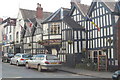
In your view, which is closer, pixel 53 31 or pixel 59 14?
pixel 53 31

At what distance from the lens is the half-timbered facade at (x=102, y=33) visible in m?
20.4

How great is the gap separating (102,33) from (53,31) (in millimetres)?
7799

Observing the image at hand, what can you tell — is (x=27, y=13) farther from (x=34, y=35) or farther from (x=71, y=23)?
(x=71, y=23)

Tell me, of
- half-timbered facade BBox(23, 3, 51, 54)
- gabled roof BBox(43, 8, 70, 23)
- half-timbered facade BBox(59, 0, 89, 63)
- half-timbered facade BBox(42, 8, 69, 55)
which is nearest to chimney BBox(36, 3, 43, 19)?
half-timbered facade BBox(23, 3, 51, 54)

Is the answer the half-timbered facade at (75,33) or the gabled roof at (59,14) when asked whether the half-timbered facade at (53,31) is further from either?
the half-timbered facade at (75,33)

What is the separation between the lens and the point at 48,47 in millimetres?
28469

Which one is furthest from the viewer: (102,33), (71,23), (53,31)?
(53,31)

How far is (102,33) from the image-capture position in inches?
858

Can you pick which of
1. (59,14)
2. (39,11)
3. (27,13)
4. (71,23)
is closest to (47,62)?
(71,23)

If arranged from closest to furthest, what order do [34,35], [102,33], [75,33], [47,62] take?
[47,62] → [102,33] → [75,33] → [34,35]

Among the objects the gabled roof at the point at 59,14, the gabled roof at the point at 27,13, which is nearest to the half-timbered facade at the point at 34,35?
the gabled roof at the point at 27,13

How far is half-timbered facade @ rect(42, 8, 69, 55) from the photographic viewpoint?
26875mm

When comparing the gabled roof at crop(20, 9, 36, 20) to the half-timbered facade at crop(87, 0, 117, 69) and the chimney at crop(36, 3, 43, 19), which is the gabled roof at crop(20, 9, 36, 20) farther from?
the half-timbered facade at crop(87, 0, 117, 69)

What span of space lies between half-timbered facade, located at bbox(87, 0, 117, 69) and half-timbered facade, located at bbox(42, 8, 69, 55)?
4568 mm
